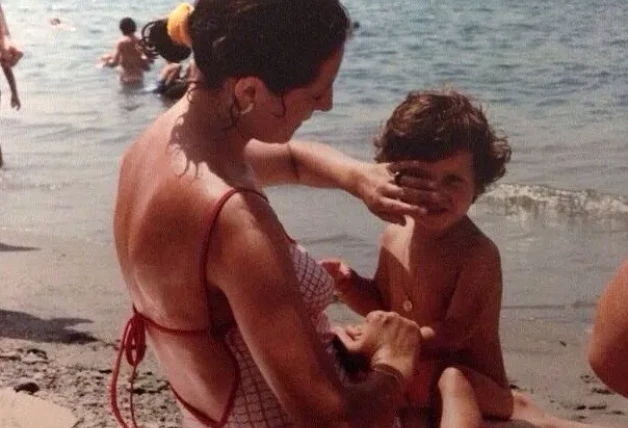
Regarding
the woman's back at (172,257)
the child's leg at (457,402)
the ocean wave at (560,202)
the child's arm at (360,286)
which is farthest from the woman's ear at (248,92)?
the ocean wave at (560,202)

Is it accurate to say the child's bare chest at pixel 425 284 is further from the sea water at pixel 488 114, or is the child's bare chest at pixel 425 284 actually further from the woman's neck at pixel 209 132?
the woman's neck at pixel 209 132

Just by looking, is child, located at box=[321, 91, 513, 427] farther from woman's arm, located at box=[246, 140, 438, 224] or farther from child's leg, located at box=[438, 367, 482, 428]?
woman's arm, located at box=[246, 140, 438, 224]

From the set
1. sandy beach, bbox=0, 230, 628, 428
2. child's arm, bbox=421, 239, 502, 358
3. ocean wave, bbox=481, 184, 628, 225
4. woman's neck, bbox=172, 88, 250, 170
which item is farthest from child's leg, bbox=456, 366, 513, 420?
ocean wave, bbox=481, 184, 628, 225

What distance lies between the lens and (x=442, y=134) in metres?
3.30

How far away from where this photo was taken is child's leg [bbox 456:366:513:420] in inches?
135

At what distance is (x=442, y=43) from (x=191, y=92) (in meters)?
16.5

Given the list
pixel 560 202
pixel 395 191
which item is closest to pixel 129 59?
pixel 560 202

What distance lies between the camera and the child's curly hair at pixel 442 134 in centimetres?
331

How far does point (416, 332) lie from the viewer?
2797 millimetres

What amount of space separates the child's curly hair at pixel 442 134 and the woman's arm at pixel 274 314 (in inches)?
38.7

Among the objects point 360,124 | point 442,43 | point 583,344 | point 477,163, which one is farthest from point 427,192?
point 442,43

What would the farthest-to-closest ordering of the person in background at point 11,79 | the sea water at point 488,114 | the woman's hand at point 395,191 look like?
the sea water at point 488,114
the person in background at point 11,79
the woman's hand at point 395,191

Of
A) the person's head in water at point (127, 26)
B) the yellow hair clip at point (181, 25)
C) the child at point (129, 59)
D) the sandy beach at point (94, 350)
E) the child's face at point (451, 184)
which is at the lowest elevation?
the child at point (129, 59)

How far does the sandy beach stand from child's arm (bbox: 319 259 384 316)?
125cm
